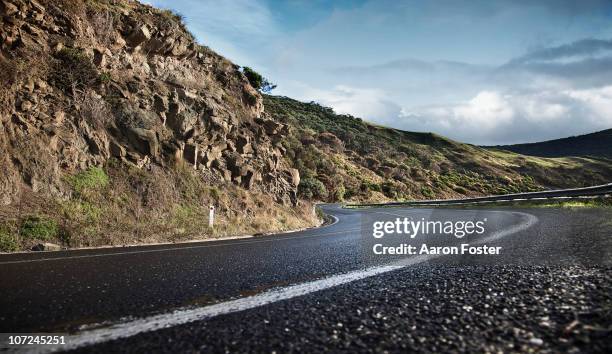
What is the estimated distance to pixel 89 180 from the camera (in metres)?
11.6

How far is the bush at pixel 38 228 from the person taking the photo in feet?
28.9

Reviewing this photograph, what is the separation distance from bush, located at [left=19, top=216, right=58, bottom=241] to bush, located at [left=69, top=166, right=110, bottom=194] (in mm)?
1877

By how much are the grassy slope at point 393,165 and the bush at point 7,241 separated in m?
23.9

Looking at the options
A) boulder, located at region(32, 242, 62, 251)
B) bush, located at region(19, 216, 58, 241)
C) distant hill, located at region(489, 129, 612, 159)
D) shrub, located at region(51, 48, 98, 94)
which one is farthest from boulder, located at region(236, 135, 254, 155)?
distant hill, located at region(489, 129, 612, 159)

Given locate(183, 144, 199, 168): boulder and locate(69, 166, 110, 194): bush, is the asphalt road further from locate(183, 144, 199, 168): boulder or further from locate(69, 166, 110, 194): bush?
locate(183, 144, 199, 168): boulder

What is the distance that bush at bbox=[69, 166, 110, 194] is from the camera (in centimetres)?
1113

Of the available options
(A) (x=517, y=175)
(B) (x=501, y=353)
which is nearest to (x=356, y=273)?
(B) (x=501, y=353)

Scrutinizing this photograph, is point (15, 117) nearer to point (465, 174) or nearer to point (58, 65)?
point (58, 65)

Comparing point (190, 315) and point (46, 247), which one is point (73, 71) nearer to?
point (46, 247)

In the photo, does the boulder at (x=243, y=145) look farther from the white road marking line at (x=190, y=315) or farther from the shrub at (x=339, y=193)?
the shrub at (x=339, y=193)

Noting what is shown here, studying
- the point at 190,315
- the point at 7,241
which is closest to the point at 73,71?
the point at 7,241

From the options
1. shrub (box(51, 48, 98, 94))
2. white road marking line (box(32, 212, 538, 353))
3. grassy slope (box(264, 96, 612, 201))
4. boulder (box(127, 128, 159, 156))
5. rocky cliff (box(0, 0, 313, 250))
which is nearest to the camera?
white road marking line (box(32, 212, 538, 353))

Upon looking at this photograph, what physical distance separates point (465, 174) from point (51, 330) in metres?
86.4

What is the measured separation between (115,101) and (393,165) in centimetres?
6049
